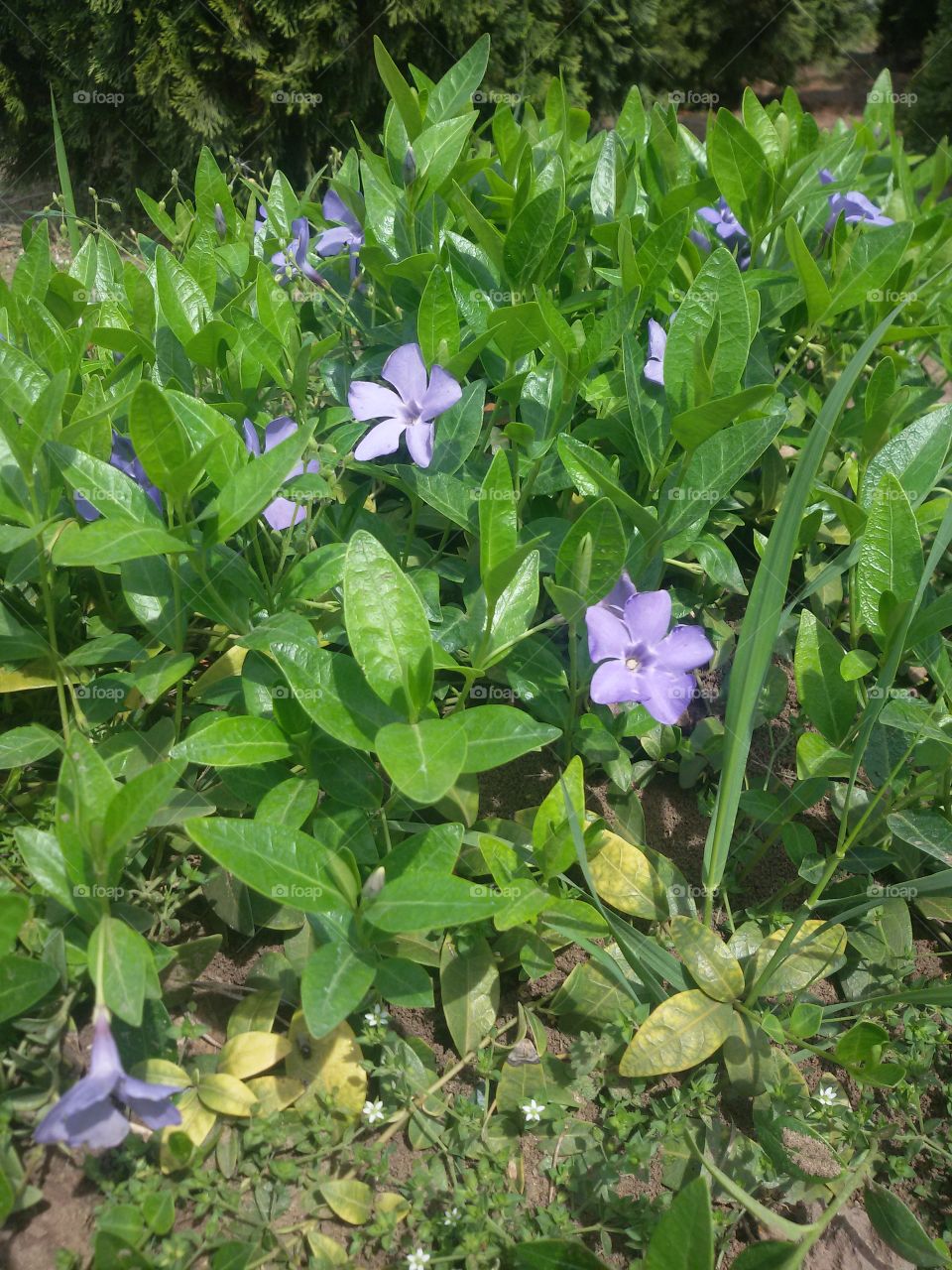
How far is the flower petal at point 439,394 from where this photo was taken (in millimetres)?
1606

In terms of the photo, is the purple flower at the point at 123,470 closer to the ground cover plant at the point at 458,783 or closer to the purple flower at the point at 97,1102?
the ground cover plant at the point at 458,783

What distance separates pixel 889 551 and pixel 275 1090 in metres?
1.24

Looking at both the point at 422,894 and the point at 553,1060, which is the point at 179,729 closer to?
the point at 422,894

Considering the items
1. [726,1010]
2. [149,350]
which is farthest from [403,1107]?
[149,350]

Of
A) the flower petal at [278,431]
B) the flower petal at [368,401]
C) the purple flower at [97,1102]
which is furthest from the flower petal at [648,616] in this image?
the purple flower at [97,1102]

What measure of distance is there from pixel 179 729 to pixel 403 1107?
25.5 inches

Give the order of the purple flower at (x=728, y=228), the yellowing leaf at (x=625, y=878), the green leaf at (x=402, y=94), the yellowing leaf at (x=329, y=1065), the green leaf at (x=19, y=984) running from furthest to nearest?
the purple flower at (x=728, y=228), the green leaf at (x=402, y=94), the yellowing leaf at (x=625, y=878), the yellowing leaf at (x=329, y=1065), the green leaf at (x=19, y=984)

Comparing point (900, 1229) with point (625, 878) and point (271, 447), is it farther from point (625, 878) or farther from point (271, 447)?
point (271, 447)

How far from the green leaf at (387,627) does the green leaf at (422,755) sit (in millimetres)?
54

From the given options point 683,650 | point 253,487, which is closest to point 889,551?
point 683,650

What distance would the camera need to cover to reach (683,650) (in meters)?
1.51

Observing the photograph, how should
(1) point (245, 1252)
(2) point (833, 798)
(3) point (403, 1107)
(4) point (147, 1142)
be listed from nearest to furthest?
1. (1) point (245, 1252)
2. (4) point (147, 1142)
3. (3) point (403, 1107)
4. (2) point (833, 798)

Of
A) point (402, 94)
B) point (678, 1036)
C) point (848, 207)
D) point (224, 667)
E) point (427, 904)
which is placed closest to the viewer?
point (427, 904)

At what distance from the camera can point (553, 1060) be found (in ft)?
4.77
